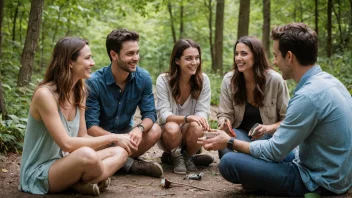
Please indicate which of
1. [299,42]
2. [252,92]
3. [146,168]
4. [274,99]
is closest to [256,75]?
[252,92]

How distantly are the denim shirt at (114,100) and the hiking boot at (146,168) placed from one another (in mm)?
496

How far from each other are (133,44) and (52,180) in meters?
1.79

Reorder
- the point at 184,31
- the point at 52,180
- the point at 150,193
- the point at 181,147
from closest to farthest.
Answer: the point at 52,180 < the point at 150,193 < the point at 181,147 < the point at 184,31

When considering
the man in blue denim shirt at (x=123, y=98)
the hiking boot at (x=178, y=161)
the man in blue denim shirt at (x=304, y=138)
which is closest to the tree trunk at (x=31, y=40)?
the man in blue denim shirt at (x=123, y=98)

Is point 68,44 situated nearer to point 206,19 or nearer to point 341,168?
point 341,168

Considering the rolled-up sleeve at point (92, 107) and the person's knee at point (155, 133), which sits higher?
the rolled-up sleeve at point (92, 107)

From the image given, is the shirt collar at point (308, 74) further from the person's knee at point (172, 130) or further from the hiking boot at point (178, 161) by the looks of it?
the hiking boot at point (178, 161)

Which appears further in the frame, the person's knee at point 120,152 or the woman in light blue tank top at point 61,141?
the person's knee at point 120,152

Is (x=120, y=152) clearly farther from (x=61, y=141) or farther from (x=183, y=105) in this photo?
(x=183, y=105)

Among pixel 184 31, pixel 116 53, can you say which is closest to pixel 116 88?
pixel 116 53

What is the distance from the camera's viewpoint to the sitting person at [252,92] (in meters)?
4.43

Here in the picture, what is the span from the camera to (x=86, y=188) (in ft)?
11.3

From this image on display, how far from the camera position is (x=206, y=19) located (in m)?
19.1

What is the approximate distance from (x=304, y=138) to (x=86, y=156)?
70.0 inches
